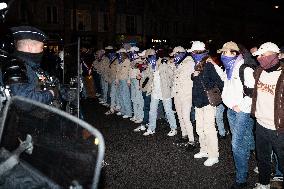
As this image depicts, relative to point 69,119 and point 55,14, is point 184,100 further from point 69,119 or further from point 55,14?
point 55,14

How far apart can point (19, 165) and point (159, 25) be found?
49315mm

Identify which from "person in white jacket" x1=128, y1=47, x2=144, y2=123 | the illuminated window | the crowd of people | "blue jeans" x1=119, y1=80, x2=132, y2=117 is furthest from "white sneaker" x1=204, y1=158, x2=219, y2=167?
the illuminated window

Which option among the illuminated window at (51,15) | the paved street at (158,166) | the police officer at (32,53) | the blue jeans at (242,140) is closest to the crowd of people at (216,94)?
the blue jeans at (242,140)

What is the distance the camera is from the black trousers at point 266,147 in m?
4.99

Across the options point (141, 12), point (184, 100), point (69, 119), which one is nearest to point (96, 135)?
point (69, 119)

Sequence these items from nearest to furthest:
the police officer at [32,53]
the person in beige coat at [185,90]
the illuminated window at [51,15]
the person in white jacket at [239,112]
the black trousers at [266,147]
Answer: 1. the police officer at [32,53]
2. the black trousers at [266,147]
3. the person in white jacket at [239,112]
4. the person in beige coat at [185,90]
5. the illuminated window at [51,15]

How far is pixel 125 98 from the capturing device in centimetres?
1219

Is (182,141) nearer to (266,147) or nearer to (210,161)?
(210,161)

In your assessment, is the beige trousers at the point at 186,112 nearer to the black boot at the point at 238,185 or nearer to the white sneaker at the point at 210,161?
the white sneaker at the point at 210,161

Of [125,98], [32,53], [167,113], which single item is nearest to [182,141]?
[167,113]

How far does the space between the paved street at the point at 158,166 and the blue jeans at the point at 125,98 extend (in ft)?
6.69

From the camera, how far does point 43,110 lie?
234 cm

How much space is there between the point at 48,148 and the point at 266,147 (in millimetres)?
3797

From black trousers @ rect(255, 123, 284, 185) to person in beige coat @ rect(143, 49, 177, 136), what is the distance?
412 cm
